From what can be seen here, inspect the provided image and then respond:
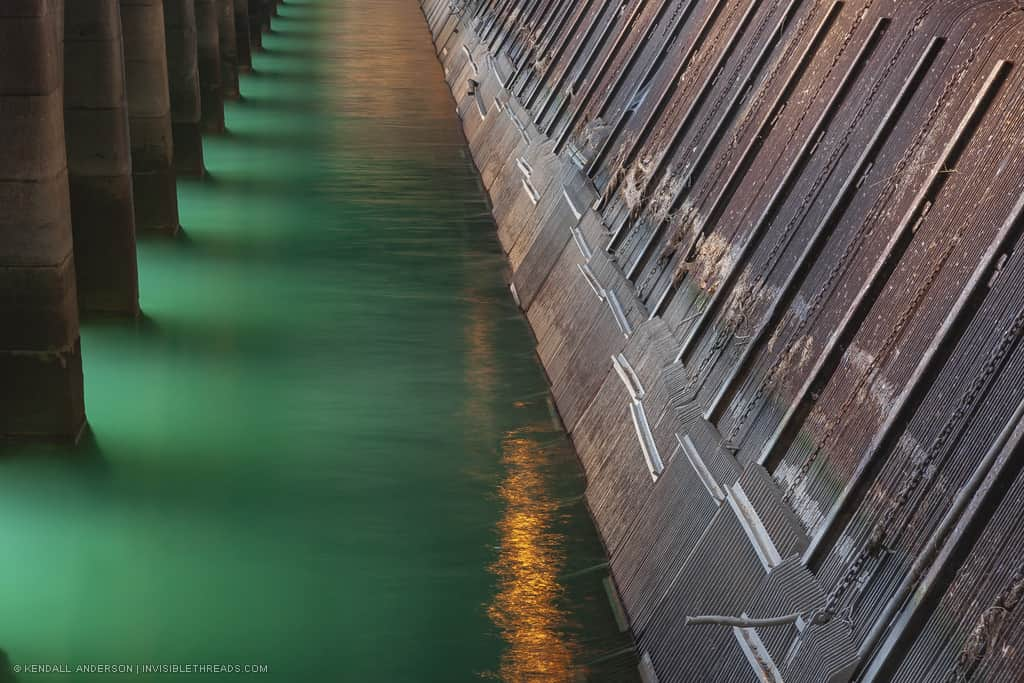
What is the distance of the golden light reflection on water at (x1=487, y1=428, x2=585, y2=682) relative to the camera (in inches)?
313

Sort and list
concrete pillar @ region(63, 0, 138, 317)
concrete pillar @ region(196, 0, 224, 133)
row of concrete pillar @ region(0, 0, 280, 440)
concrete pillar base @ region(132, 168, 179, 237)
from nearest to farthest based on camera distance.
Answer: row of concrete pillar @ region(0, 0, 280, 440) < concrete pillar @ region(63, 0, 138, 317) < concrete pillar base @ region(132, 168, 179, 237) < concrete pillar @ region(196, 0, 224, 133)

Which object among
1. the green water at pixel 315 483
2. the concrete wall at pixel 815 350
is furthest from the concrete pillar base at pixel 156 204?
the concrete wall at pixel 815 350

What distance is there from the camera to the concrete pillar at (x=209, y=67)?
24.3 meters

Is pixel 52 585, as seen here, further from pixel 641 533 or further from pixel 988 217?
pixel 988 217

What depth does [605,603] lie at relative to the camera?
853cm

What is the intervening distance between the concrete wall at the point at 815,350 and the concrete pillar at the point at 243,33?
753 inches

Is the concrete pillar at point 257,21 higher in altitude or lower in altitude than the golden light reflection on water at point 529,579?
lower

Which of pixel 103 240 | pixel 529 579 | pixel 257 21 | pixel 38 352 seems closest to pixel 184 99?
pixel 103 240

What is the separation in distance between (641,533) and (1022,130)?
10.1ft

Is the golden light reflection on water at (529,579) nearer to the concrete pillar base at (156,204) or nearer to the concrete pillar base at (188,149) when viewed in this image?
the concrete pillar base at (156,204)

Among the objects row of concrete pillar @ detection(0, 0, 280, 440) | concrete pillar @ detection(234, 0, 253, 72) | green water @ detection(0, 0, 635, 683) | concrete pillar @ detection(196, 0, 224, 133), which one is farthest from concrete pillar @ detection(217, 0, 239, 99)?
row of concrete pillar @ detection(0, 0, 280, 440)

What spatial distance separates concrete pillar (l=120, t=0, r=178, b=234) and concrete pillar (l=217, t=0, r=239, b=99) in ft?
32.2

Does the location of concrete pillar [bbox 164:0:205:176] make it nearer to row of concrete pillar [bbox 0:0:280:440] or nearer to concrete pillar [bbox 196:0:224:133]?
concrete pillar [bbox 196:0:224:133]

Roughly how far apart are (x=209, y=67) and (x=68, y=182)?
12.9 meters
